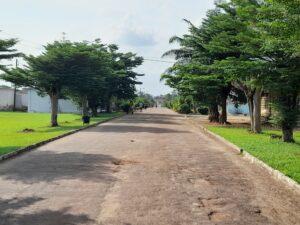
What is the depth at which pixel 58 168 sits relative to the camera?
12.1 meters

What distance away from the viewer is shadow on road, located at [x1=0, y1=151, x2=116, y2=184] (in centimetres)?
1068

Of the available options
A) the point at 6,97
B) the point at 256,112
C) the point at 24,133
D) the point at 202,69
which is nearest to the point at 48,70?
the point at 24,133

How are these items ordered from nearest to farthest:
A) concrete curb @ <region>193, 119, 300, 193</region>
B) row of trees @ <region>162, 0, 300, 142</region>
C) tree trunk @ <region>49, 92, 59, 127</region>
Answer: concrete curb @ <region>193, 119, 300, 193</region> → row of trees @ <region>162, 0, 300, 142</region> → tree trunk @ <region>49, 92, 59, 127</region>

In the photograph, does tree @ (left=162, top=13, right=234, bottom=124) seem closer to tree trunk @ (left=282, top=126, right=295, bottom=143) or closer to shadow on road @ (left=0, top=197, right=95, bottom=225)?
tree trunk @ (left=282, top=126, right=295, bottom=143)

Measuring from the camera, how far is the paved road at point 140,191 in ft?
23.5

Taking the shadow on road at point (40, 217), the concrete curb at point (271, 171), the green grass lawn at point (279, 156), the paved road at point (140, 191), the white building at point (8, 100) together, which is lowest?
the shadow on road at point (40, 217)

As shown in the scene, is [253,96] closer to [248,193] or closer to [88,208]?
[248,193]

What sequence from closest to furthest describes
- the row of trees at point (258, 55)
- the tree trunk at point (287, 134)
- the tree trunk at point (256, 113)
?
the row of trees at point (258, 55) → the tree trunk at point (287, 134) → the tree trunk at point (256, 113)

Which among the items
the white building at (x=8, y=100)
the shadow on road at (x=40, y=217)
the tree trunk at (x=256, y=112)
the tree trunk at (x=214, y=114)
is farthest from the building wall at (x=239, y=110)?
the shadow on road at (x=40, y=217)

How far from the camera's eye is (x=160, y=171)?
11.7 metres

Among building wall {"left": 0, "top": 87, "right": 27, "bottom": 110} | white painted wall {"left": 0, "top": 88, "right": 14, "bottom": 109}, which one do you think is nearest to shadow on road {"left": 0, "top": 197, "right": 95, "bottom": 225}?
building wall {"left": 0, "top": 87, "right": 27, "bottom": 110}

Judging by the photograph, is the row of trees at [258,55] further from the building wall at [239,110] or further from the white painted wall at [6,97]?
the white painted wall at [6,97]

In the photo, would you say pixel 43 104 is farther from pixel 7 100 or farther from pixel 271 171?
pixel 271 171

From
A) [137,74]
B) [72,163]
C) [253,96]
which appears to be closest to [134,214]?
[72,163]
